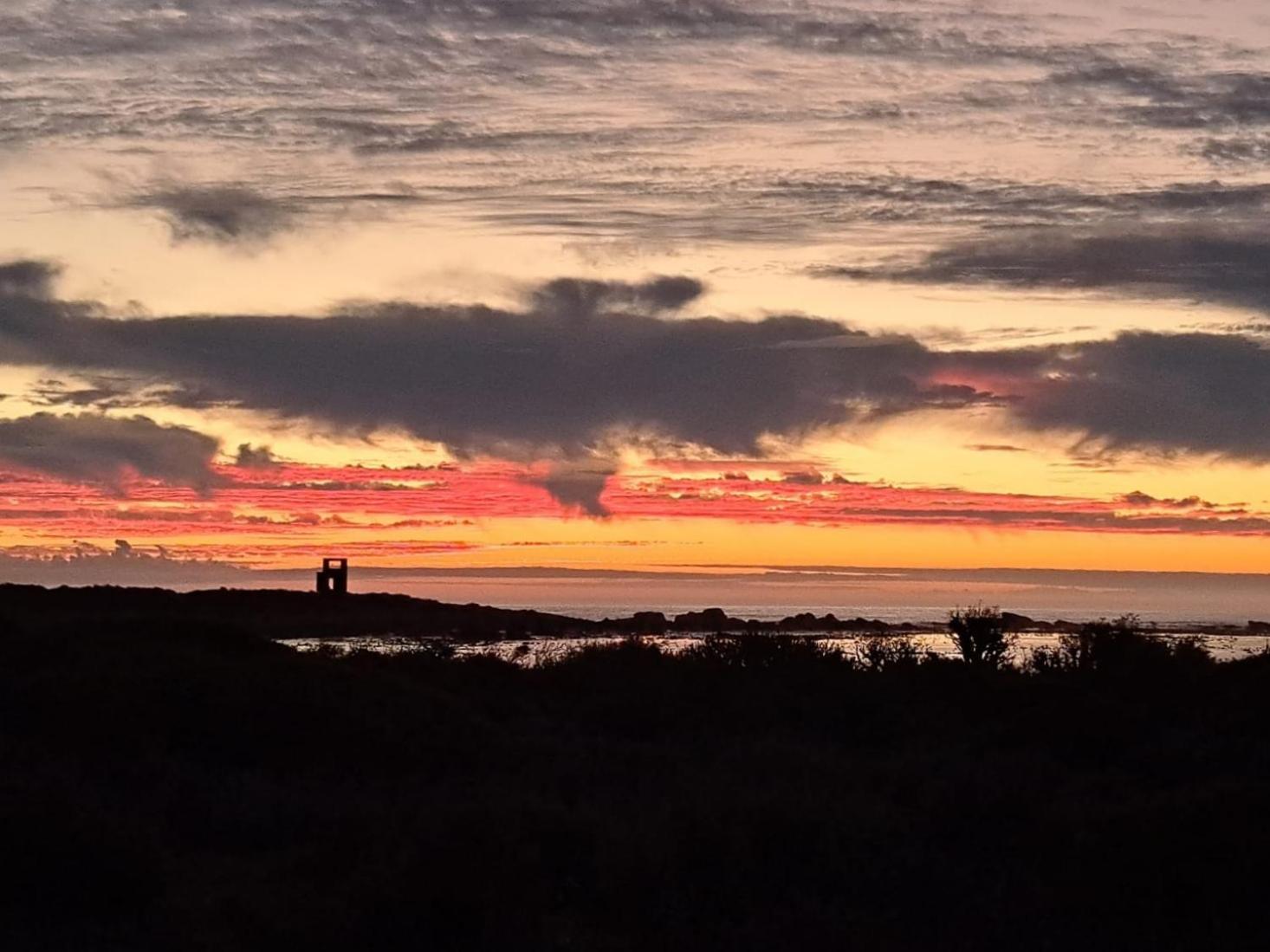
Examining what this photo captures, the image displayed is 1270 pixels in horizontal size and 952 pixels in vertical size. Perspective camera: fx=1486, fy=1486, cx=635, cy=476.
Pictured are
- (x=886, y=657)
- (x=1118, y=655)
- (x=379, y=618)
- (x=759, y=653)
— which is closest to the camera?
(x=1118, y=655)

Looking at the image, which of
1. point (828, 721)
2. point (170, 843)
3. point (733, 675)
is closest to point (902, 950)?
point (170, 843)

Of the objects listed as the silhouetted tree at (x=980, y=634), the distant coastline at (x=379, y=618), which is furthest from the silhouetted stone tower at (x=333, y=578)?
the silhouetted tree at (x=980, y=634)

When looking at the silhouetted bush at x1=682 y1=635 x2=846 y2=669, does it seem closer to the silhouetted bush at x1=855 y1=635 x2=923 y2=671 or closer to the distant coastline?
the silhouetted bush at x1=855 y1=635 x2=923 y2=671

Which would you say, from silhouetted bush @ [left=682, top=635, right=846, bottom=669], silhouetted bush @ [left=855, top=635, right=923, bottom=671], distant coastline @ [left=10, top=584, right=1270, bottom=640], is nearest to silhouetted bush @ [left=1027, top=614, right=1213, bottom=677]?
silhouetted bush @ [left=855, top=635, right=923, bottom=671]

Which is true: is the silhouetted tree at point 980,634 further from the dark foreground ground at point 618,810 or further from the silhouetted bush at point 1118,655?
the dark foreground ground at point 618,810

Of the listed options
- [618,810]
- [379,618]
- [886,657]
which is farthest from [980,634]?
[379,618]

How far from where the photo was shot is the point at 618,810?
16016mm

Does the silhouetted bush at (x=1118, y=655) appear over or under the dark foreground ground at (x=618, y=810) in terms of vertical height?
over

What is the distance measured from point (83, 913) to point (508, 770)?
297 inches

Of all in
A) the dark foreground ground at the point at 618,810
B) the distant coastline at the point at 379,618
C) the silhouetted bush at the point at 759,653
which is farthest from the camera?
the distant coastline at the point at 379,618

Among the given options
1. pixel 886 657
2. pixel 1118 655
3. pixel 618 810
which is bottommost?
pixel 618 810

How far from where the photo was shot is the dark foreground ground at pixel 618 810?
11.7 metres

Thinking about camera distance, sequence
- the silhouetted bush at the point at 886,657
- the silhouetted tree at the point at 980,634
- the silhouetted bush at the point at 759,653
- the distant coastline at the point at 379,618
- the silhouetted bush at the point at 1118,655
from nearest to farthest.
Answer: the silhouetted bush at the point at 1118,655, the silhouetted bush at the point at 886,657, the silhouetted bush at the point at 759,653, the silhouetted tree at the point at 980,634, the distant coastline at the point at 379,618

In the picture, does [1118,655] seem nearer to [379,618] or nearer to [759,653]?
[759,653]
